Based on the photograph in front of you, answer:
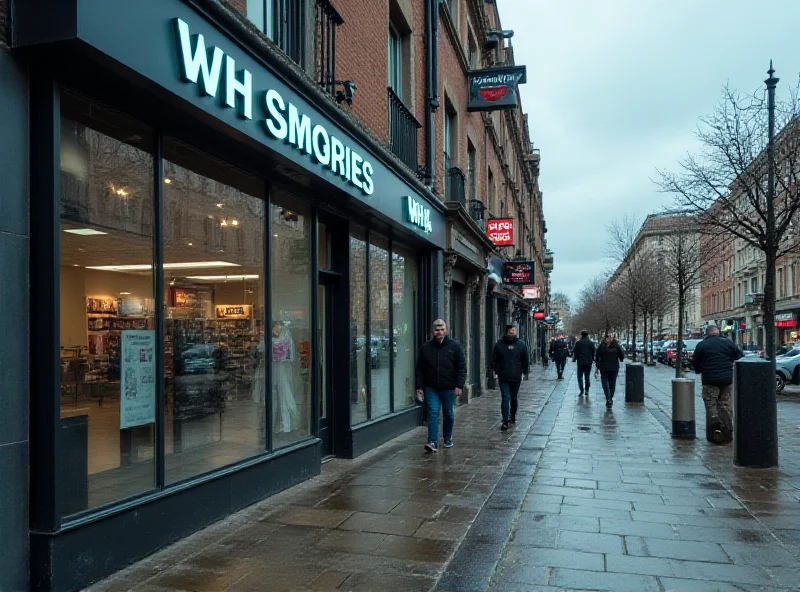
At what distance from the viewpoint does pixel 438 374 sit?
9.03 meters

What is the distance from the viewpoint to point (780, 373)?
68.1 feet

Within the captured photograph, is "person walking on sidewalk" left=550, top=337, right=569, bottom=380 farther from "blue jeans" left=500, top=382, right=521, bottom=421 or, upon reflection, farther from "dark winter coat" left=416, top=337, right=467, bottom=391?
"dark winter coat" left=416, top=337, right=467, bottom=391

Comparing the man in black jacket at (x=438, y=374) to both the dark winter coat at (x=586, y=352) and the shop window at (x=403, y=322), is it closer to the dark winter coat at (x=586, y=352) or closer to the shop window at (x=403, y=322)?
the shop window at (x=403, y=322)

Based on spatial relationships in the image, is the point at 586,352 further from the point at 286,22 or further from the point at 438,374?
the point at 286,22

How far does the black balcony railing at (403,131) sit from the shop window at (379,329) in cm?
161

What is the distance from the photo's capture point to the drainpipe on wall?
1261cm

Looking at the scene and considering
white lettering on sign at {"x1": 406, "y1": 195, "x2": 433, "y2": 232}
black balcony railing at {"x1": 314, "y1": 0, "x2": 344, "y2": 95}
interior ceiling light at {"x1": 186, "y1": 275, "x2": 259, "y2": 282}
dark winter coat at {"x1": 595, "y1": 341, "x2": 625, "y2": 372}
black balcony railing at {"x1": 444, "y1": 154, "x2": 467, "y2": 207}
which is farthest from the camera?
dark winter coat at {"x1": 595, "y1": 341, "x2": 625, "y2": 372}

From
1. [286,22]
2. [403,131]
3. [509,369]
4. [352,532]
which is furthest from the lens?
[403,131]

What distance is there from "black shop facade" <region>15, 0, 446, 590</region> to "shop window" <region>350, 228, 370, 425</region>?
0.64 meters

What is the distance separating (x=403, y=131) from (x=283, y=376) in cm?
556

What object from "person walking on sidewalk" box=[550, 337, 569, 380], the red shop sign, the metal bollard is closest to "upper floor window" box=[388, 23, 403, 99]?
the metal bollard

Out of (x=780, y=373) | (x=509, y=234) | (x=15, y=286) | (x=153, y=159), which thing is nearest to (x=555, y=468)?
(x=153, y=159)

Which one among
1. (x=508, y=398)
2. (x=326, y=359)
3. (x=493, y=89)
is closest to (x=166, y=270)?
(x=326, y=359)

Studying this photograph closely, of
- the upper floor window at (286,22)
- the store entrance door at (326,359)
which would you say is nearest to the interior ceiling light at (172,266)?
the store entrance door at (326,359)
